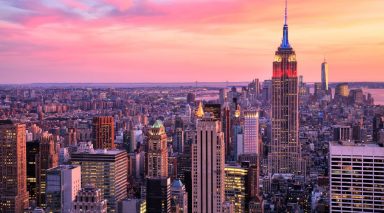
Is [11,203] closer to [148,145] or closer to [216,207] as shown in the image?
[148,145]

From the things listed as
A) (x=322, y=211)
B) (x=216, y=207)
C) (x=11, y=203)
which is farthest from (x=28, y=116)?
(x=322, y=211)

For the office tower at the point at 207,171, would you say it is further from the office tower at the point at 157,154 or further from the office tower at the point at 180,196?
the office tower at the point at 157,154

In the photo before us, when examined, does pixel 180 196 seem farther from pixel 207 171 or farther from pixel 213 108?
pixel 213 108

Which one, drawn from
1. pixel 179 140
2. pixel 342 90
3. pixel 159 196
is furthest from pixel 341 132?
pixel 159 196

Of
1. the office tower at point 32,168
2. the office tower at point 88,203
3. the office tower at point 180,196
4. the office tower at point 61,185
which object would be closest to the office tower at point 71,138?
the office tower at point 32,168

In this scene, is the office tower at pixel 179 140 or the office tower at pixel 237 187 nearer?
the office tower at pixel 237 187

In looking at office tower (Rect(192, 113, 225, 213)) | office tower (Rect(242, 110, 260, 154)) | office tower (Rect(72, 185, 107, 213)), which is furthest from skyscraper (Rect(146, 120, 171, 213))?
office tower (Rect(72, 185, 107, 213))

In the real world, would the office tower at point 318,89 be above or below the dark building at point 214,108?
above

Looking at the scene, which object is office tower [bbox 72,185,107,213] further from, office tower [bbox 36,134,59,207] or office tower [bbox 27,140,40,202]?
office tower [bbox 27,140,40,202]
